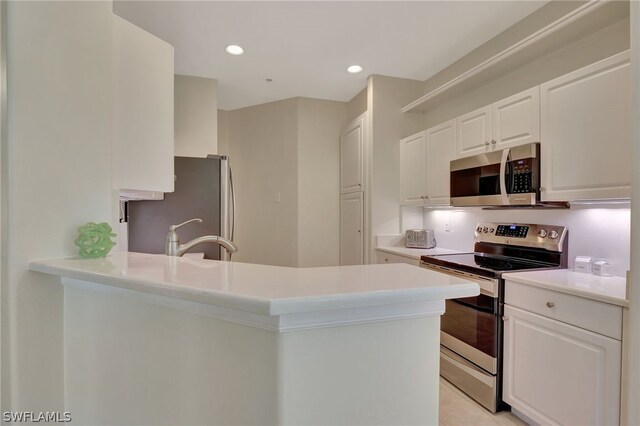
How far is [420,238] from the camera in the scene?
3182 millimetres

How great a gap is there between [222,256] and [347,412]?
2.31 meters

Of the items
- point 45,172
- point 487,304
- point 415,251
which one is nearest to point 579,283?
point 487,304

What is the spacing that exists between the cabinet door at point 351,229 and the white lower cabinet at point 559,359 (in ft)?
5.84

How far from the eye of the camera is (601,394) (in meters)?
1.42

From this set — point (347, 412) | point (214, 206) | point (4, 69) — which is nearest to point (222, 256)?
point (214, 206)

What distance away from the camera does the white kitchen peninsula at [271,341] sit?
0.64 meters

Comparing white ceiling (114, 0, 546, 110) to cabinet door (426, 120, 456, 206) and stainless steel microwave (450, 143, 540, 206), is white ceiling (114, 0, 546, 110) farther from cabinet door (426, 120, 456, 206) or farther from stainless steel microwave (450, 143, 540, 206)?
stainless steel microwave (450, 143, 540, 206)

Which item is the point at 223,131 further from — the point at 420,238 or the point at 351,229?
the point at 420,238

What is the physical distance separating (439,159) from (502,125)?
667 mm

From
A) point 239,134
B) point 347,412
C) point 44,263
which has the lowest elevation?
point 347,412

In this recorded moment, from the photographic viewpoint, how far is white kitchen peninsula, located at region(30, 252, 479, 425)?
64cm

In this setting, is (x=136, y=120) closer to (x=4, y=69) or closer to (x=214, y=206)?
(x=4, y=69)

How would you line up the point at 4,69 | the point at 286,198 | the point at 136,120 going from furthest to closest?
1. the point at 286,198
2. the point at 136,120
3. the point at 4,69

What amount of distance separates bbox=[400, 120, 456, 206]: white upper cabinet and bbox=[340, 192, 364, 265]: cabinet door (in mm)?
524
